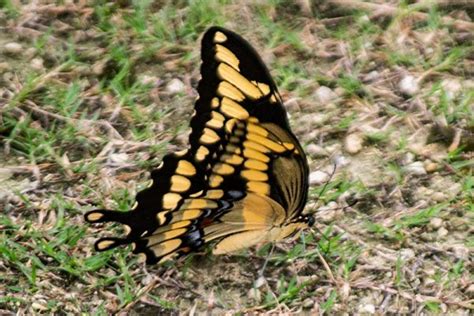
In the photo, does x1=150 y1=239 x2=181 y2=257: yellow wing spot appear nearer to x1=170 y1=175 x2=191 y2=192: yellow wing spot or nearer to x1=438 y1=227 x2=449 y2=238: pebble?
x1=170 y1=175 x2=191 y2=192: yellow wing spot

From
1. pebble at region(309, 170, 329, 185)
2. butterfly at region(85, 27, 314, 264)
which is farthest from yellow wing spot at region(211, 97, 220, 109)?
pebble at region(309, 170, 329, 185)

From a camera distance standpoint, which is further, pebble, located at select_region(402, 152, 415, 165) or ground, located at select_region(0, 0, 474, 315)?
pebble, located at select_region(402, 152, 415, 165)

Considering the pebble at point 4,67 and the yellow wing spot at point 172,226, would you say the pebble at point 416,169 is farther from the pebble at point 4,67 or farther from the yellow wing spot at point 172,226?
the pebble at point 4,67

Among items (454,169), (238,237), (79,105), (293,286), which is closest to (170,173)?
(238,237)

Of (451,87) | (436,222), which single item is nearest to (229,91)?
(436,222)

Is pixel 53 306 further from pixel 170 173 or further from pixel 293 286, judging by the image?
pixel 293 286

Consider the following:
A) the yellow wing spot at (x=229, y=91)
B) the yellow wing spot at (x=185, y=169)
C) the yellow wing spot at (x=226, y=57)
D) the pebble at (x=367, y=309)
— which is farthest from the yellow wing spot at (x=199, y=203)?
the pebble at (x=367, y=309)
